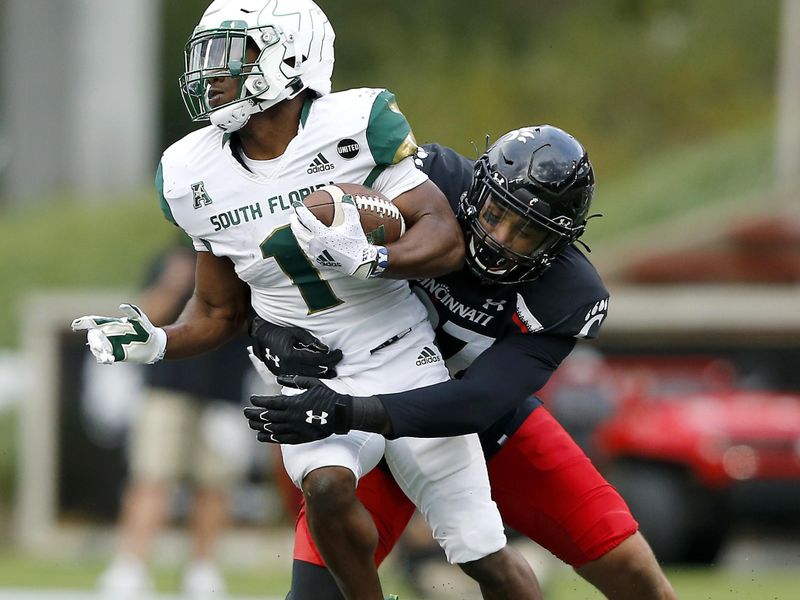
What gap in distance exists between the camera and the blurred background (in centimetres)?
927

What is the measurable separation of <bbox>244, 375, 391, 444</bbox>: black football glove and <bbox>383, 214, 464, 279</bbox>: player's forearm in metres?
0.35

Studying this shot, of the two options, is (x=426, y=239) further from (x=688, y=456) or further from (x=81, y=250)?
(x=81, y=250)

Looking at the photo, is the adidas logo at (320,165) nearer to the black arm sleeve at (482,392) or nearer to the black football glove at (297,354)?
the black football glove at (297,354)

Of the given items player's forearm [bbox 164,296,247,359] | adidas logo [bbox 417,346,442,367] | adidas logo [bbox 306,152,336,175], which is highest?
adidas logo [bbox 306,152,336,175]

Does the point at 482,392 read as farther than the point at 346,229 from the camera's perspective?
Yes

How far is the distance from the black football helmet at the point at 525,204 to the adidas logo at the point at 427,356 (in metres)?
0.27

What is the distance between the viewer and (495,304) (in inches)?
181

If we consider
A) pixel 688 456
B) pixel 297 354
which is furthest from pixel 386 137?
pixel 688 456

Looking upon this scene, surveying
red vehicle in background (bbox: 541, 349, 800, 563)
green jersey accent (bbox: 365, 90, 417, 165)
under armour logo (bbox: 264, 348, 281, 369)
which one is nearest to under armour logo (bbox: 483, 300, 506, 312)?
green jersey accent (bbox: 365, 90, 417, 165)

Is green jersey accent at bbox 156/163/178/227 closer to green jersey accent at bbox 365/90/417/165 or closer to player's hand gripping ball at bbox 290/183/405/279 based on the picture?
player's hand gripping ball at bbox 290/183/405/279

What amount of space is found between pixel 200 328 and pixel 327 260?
681mm

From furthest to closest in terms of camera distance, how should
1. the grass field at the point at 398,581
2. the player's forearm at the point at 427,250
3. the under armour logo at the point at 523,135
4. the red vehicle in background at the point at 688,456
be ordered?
the red vehicle in background at the point at 688,456 → the grass field at the point at 398,581 → the under armour logo at the point at 523,135 → the player's forearm at the point at 427,250

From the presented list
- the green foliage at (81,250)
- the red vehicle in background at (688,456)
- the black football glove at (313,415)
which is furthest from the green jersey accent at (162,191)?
the green foliage at (81,250)

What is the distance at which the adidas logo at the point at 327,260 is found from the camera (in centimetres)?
413
